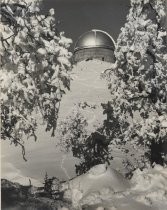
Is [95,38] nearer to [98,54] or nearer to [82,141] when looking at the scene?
[98,54]

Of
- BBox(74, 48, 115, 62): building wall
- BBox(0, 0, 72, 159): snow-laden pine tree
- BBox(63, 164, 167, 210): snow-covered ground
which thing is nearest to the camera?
BBox(0, 0, 72, 159): snow-laden pine tree

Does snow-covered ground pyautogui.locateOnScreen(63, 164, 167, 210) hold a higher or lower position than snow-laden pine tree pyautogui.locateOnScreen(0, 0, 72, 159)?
lower

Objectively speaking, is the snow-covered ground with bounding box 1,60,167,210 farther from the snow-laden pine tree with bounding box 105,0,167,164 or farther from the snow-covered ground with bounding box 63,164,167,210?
the snow-laden pine tree with bounding box 105,0,167,164

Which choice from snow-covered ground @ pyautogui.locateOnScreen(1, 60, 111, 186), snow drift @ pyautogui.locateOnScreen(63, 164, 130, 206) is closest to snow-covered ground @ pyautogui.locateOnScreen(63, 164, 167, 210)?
snow drift @ pyautogui.locateOnScreen(63, 164, 130, 206)

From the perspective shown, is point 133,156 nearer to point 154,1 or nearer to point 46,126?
point 46,126

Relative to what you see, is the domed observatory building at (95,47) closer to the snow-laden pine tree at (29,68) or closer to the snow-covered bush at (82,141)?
the snow-laden pine tree at (29,68)

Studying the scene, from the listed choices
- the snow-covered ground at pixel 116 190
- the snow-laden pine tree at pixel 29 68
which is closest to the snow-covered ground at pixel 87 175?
the snow-covered ground at pixel 116 190

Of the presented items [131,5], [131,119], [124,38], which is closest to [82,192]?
→ [131,119]
